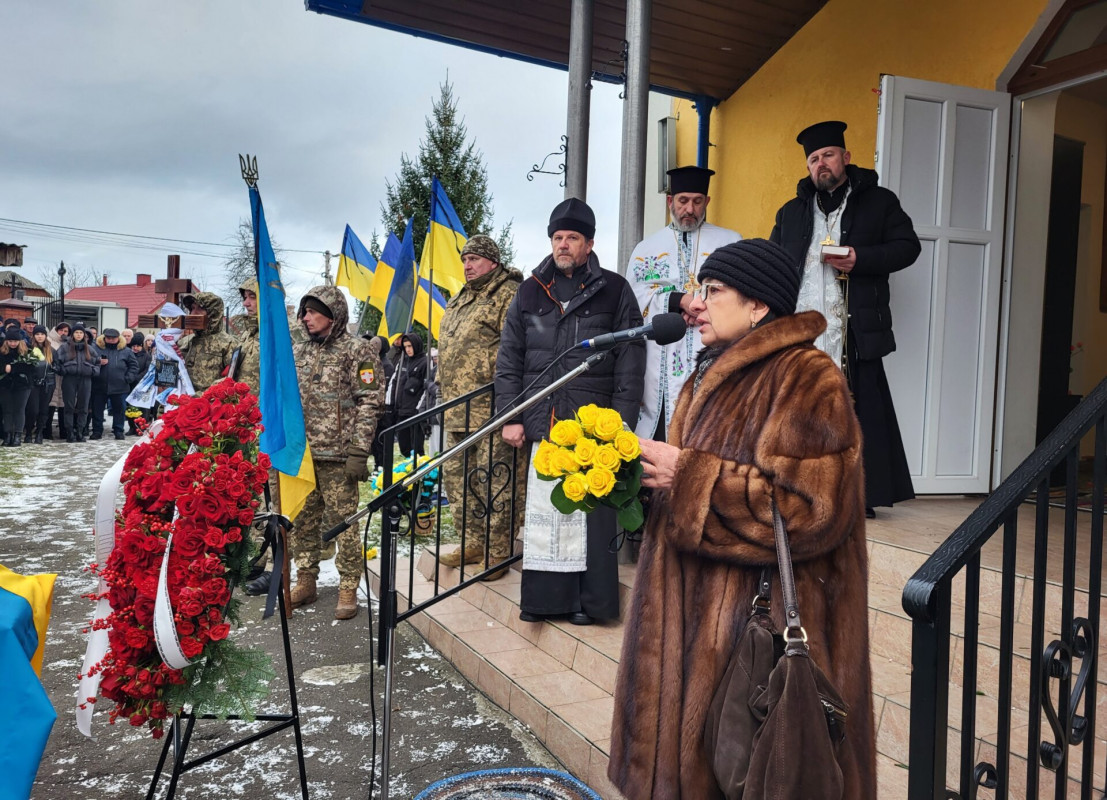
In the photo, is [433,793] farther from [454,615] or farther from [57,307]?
[57,307]

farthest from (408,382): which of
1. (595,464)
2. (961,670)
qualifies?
(595,464)

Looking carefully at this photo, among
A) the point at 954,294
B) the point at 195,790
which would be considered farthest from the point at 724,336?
the point at 954,294

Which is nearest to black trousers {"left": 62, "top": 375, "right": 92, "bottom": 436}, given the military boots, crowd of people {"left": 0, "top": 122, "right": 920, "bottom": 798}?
crowd of people {"left": 0, "top": 122, "right": 920, "bottom": 798}

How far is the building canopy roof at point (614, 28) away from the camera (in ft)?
19.8

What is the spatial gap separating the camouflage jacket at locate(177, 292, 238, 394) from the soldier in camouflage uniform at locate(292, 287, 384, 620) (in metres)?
3.02

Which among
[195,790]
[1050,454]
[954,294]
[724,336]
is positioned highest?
[954,294]

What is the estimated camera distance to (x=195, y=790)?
3064mm

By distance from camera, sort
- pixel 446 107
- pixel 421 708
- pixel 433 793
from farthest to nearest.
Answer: pixel 446 107 → pixel 421 708 → pixel 433 793

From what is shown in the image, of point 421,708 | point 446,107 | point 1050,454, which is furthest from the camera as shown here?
point 446,107

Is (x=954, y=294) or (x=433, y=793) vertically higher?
(x=954, y=294)

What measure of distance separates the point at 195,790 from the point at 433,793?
0.94m

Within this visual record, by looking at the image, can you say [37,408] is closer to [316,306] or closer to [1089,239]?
[316,306]

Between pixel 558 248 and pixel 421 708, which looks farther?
pixel 558 248

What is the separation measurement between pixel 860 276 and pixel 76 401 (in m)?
14.8
